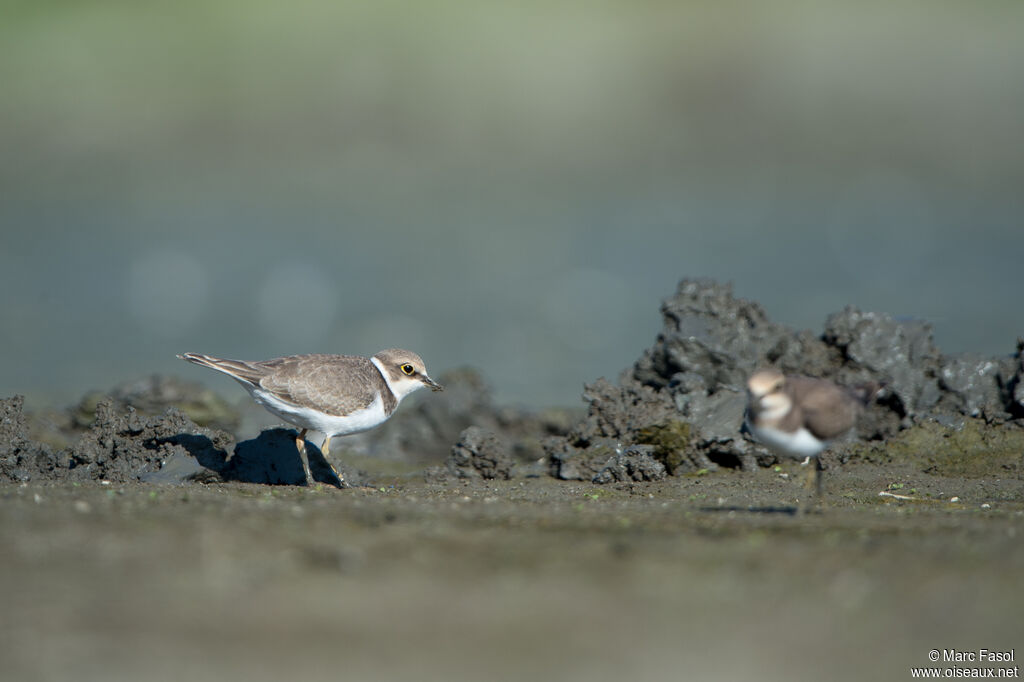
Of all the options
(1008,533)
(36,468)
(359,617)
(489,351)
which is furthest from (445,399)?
(359,617)

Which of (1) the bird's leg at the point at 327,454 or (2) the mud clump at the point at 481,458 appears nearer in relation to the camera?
(1) the bird's leg at the point at 327,454

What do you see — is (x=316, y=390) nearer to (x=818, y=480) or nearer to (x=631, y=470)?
(x=631, y=470)

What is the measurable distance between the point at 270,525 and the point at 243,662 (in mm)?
2044

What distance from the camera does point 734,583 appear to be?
15.8 ft

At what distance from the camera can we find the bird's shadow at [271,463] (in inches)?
371

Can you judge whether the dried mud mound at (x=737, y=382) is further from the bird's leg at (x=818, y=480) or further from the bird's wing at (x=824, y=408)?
the bird's wing at (x=824, y=408)

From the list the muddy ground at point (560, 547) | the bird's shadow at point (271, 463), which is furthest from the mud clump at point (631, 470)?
the bird's shadow at point (271, 463)

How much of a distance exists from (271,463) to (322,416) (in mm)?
769

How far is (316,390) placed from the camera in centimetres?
917

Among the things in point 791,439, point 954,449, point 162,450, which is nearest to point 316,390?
point 162,450

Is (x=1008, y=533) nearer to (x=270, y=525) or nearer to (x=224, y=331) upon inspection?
(x=270, y=525)

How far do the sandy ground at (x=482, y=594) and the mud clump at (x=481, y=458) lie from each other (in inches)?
132

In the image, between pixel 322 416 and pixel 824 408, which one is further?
pixel 322 416

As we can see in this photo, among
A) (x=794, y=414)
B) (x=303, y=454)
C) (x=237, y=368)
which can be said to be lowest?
(x=303, y=454)
